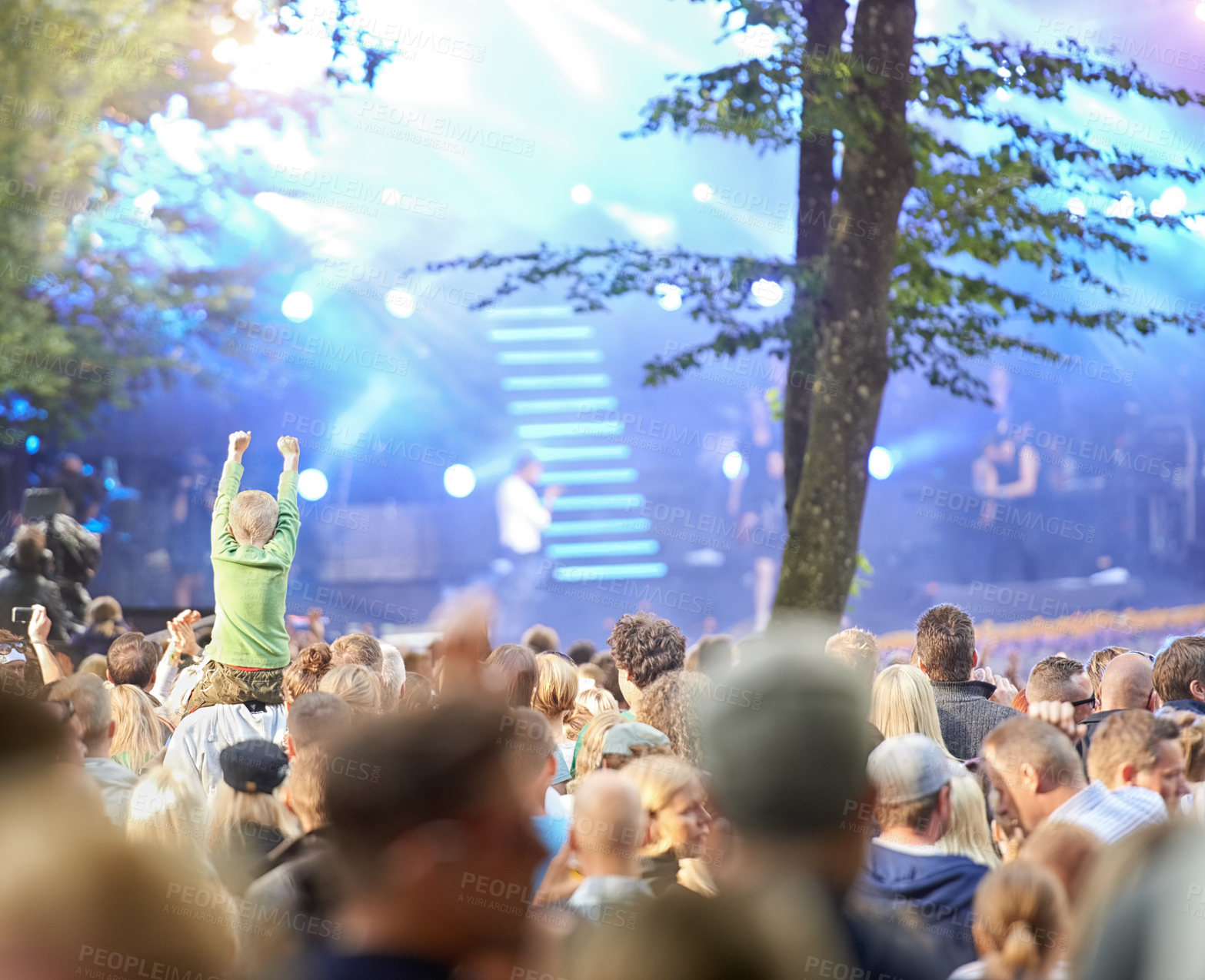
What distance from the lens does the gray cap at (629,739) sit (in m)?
3.13

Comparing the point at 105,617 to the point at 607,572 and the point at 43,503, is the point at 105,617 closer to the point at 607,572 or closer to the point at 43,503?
the point at 43,503

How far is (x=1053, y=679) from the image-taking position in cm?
409

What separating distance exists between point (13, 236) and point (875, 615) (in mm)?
11832

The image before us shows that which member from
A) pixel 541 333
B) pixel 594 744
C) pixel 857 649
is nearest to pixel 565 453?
pixel 541 333

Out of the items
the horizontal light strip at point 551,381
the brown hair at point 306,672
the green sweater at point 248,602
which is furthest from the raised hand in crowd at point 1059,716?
the horizontal light strip at point 551,381

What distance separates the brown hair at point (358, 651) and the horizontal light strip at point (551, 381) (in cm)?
1153

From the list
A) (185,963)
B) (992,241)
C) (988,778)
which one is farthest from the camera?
(992,241)

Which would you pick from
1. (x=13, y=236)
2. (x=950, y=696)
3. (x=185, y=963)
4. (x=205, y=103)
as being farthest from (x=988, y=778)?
(x=205, y=103)

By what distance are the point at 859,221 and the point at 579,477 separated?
8.21 meters

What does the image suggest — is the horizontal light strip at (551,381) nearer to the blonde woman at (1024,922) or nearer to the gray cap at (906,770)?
the gray cap at (906,770)

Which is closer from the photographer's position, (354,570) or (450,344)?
(354,570)

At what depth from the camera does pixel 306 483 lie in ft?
48.4

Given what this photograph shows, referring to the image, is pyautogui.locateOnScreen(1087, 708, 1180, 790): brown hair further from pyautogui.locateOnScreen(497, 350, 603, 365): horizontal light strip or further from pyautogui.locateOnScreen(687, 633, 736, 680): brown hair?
pyautogui.locateOnScreen(497, 350, 603, 365): horizontal light strip

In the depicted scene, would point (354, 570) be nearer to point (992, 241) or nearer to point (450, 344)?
point (450, 344)
